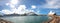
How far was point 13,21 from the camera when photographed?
3.88ft

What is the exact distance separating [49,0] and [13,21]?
52cm

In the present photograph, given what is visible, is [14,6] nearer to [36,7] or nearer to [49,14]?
[36,7]

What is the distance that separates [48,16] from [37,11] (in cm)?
15

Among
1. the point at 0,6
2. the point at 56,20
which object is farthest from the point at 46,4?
the point at 0,6

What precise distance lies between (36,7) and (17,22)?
0.30 m

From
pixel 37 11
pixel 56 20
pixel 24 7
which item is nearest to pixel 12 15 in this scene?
pixel 24 7

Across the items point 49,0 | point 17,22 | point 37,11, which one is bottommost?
point 17,22

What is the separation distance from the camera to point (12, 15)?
1.19 meters

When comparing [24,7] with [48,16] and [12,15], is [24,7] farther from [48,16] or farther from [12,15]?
[48,16]

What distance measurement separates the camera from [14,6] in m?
1.20

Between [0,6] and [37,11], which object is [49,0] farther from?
[0,6]

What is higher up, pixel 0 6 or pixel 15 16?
pixel 0 6

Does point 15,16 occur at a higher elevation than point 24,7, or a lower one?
lower

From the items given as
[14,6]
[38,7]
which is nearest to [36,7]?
[38,7]
